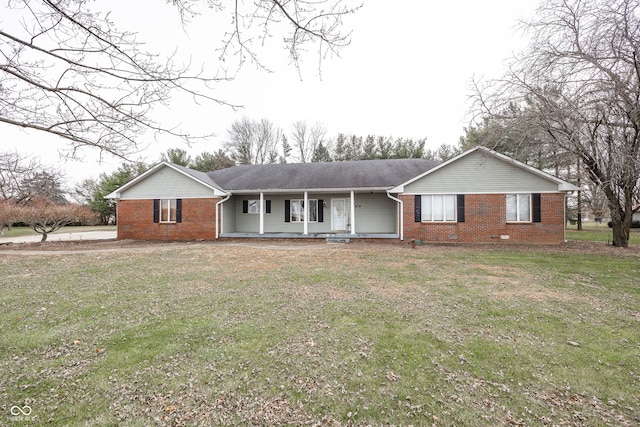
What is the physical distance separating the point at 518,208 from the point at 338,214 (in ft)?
29.4

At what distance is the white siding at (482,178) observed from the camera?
13.2m

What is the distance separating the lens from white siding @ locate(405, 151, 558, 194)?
13.2m

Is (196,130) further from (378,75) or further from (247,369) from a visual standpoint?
(378,75)

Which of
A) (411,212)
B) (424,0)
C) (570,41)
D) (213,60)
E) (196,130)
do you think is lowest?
(411,212)

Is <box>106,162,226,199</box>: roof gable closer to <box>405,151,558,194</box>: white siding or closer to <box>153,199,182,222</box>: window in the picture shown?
<box>153,199,182,222</box>: window

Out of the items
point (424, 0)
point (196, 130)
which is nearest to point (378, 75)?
point (424, 0)

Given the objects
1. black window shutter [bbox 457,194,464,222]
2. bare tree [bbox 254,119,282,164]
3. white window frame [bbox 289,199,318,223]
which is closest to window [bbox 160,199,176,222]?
white window frame [bbox 289,199,318,223]

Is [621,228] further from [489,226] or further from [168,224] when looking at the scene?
[168,224]

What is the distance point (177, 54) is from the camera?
3.47m

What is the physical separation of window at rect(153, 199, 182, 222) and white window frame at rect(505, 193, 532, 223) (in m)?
17.3

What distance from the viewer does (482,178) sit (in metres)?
13.5

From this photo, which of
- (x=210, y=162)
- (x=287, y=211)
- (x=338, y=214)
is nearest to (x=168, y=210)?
(x=287, y=211)

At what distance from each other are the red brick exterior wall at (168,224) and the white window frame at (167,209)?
296mm

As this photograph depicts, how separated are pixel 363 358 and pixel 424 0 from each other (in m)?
5.72
